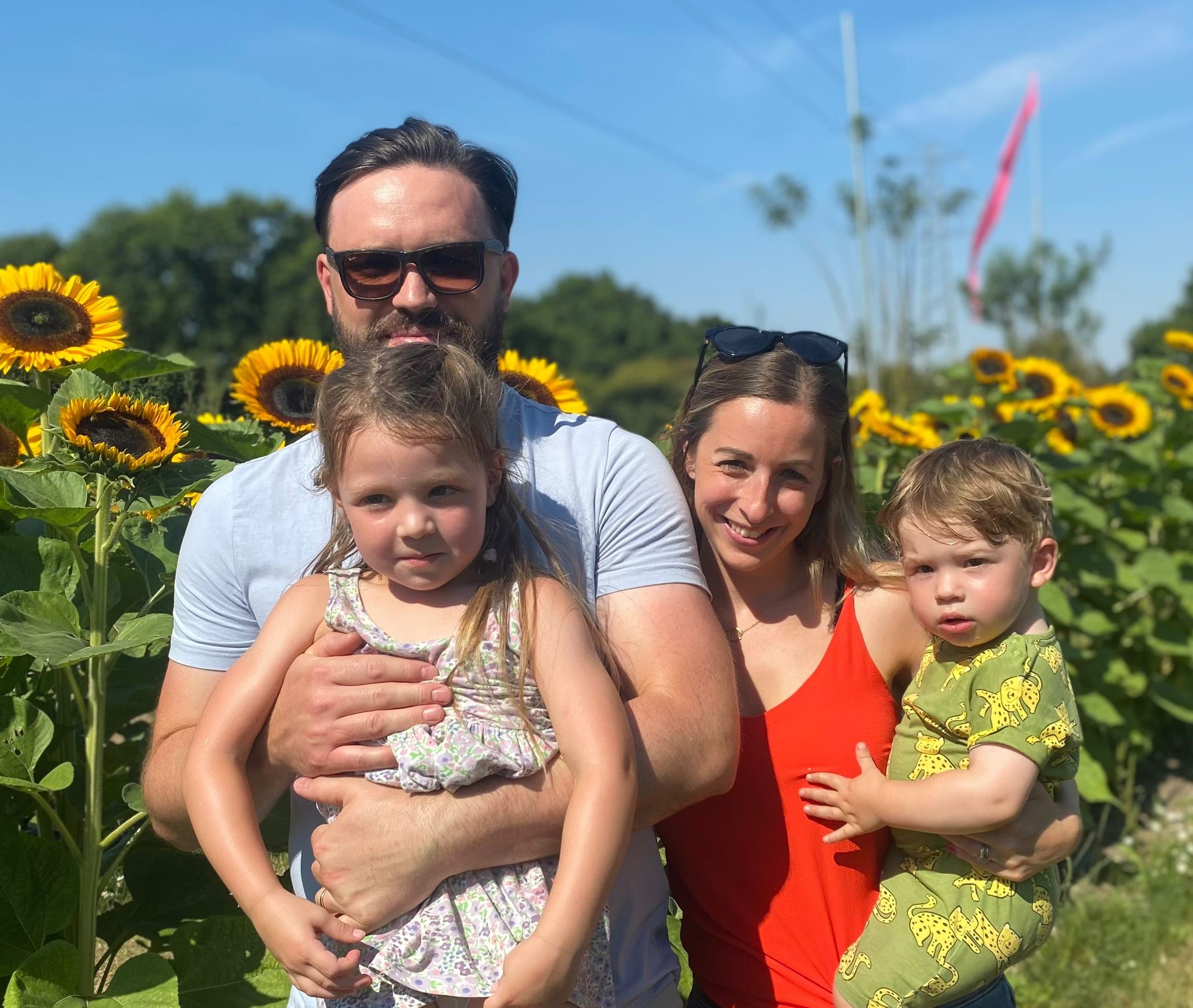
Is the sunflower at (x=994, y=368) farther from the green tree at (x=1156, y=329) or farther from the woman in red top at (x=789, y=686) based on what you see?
the green tree at (x=1156, y=329)

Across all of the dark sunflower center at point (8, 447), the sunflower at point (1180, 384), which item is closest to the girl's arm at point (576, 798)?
the dark sunflower center at point (8, 447)

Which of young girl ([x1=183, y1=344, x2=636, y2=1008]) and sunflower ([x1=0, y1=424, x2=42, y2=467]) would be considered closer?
young girl ([x1=183, y1=344, x2=636, y2=1008])

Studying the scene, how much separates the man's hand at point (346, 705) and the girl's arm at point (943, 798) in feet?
2.39

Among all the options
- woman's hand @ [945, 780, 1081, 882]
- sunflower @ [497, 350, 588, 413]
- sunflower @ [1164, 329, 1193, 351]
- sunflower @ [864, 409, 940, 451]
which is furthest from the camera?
sunflower @ [1164, 329, 1193, 351]

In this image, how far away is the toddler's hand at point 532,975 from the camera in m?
1.65

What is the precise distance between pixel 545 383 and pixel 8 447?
136 centimetres

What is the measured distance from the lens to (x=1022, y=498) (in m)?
2.10

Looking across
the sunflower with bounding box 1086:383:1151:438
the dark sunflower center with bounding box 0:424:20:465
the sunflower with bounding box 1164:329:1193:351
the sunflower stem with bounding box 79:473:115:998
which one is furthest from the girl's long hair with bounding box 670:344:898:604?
the sunflower with bounding box 1164:329:1193:351

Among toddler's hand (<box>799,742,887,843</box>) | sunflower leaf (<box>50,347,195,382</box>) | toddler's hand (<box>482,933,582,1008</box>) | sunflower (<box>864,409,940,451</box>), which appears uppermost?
sunflower (<box>864,409,940,451</box>)

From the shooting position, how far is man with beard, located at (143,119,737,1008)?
1788 millimetres

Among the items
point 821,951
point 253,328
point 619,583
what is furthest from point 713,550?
point 253,328

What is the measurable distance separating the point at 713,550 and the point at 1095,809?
398cm

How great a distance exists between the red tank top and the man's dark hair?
1076mm

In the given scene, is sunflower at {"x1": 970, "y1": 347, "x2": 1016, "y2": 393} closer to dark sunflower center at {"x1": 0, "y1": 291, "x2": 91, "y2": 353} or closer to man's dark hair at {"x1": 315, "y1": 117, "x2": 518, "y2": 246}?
man's dark hair at {"x1": 315, "y1": 117, "x2": 518, "y2": 246}
